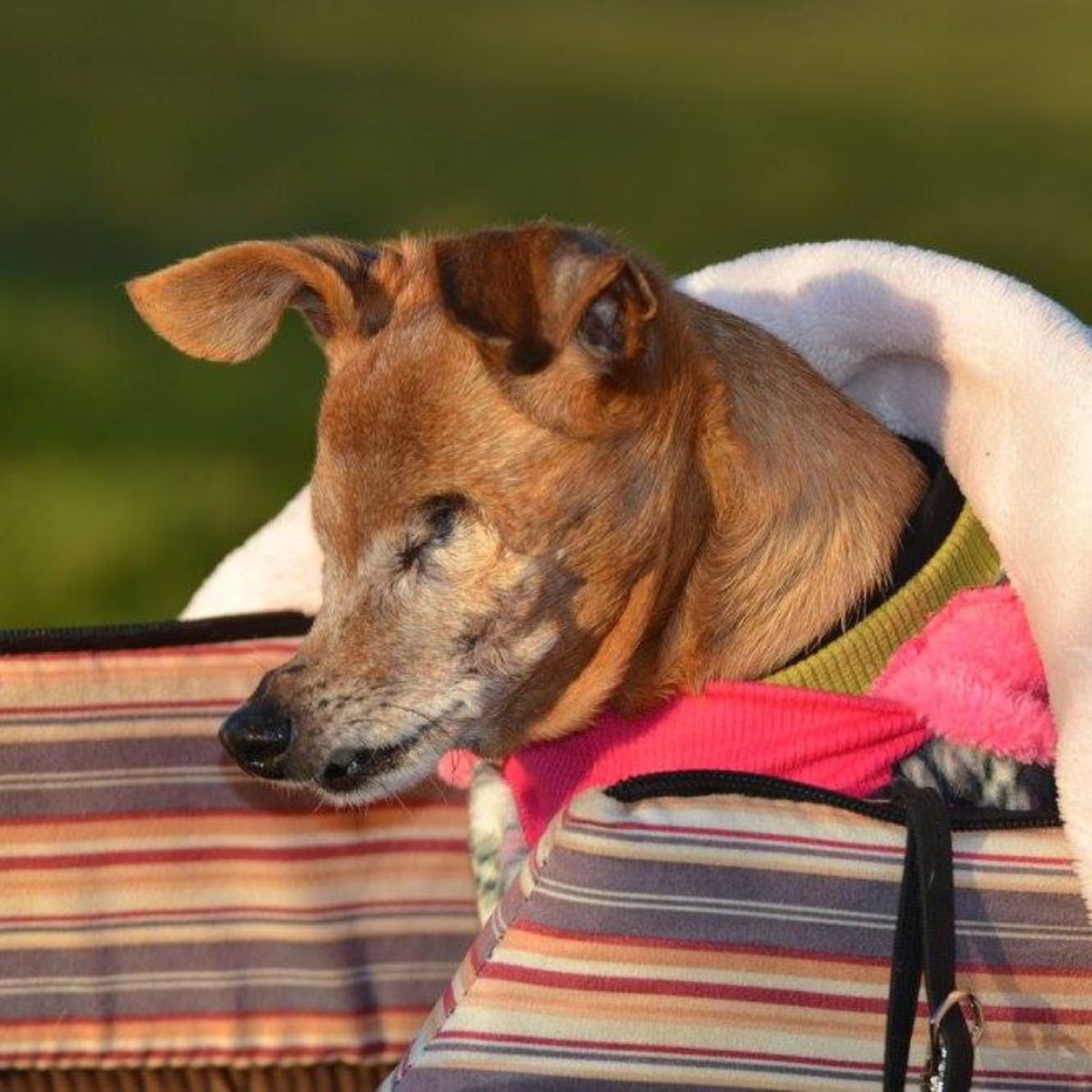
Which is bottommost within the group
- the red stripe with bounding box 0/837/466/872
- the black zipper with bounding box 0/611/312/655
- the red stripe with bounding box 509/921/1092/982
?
the red stripe with bounding box 0/837/466/872

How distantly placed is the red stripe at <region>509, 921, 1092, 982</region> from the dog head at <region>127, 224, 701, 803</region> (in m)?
0.49

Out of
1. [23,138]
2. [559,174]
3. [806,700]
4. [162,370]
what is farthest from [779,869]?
[23,138]

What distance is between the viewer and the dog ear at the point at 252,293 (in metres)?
2.85

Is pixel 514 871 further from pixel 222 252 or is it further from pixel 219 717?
pixel 222 252

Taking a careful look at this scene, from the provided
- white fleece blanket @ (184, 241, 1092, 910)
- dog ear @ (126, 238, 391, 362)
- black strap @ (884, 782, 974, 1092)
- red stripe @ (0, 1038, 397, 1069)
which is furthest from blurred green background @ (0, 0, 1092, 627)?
black strap @ (884, 782, 974, 1092)

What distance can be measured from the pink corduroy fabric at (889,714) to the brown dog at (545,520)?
81 mm

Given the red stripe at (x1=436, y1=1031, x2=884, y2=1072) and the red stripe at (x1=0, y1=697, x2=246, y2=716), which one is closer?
the red stripe at (x1=436, y1=1031, x2=884, y2=1072)

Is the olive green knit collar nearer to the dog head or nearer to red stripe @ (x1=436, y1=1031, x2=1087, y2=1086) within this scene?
the dog head

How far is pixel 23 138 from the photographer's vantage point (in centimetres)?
1309

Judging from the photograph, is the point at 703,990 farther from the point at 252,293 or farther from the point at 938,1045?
the point at 252,293

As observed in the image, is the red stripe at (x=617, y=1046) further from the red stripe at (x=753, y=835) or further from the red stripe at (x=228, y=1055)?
the red stripe at (x=228, y=1055)

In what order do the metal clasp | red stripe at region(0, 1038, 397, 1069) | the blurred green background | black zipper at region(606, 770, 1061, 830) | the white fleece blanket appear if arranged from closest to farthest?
the metal clasp → black zipper at region(606, 770, 1061, 830) → the white fleece blanket → red stripe at region(0, 1038, 397, 1069) → the blurred green background

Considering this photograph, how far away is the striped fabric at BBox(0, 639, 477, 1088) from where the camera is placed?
121 inches

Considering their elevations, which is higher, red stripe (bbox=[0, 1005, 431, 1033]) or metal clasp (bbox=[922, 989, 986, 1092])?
metal clasp (bbox=[922, 989, 986, 1092])
